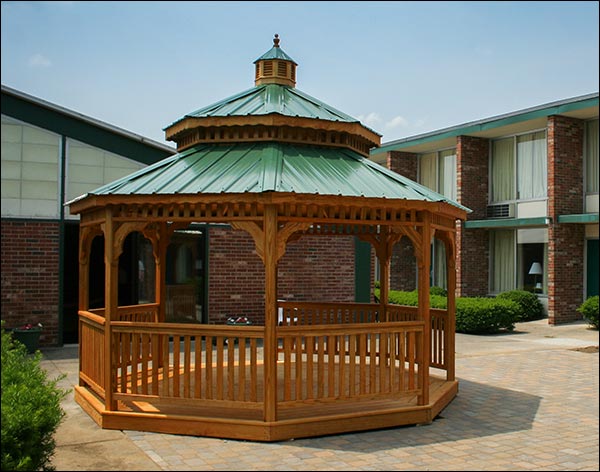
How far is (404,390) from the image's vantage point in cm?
802

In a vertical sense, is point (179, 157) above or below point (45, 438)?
above

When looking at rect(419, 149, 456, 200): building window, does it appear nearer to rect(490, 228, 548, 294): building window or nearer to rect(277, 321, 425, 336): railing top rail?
rect(490, 228, 548, 294): building window

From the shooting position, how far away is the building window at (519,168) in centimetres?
2192

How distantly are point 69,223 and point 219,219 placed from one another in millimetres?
8055

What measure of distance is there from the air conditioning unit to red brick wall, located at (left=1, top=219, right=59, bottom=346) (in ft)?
49.3

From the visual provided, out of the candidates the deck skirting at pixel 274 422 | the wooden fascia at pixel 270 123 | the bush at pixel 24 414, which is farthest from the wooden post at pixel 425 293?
the bush at pixel 24 414

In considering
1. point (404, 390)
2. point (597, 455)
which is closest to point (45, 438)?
point (404, 390)

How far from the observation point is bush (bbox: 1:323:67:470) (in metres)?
5.04

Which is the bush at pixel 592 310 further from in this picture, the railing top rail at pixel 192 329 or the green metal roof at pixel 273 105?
the railing top rail at pixel 192 329

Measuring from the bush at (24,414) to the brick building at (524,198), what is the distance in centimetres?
1682

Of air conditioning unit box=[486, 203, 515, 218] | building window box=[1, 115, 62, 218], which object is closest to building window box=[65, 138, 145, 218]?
building window box=[1, 115, 62, 218]

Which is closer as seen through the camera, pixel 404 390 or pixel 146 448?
pixel 146 448

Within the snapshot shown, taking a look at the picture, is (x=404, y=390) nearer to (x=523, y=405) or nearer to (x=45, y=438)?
(x=523, y=405)

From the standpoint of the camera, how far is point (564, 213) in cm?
2003
